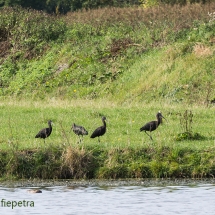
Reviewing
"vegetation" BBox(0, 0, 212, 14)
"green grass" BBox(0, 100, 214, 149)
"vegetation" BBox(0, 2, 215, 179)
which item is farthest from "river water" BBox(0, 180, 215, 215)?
"vegetation" BBox(0, 0, 212, 14)

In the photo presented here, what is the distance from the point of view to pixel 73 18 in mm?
46875

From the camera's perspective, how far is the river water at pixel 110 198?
48.9ft

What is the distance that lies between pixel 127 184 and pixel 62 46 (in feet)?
83.4

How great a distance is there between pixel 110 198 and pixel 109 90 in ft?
62.4

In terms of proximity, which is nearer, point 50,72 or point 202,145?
point 202,145

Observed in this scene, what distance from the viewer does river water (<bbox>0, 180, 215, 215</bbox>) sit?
48.9ft

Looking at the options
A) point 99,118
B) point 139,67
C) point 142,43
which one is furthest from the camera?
point 142,43

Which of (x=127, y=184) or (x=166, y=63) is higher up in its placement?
(x=166, y=63)

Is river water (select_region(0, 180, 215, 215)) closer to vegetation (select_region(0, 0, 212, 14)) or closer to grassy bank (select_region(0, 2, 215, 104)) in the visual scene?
grassy bank (select_region(0, 2, 215, 104))

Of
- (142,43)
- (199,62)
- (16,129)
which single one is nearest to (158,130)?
(16,129)

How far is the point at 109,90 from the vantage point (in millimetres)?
34812

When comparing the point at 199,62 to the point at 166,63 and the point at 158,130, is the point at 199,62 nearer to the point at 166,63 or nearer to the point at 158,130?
the point at 166,63

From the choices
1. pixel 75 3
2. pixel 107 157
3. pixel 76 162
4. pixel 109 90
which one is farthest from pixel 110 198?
pixel 75 3

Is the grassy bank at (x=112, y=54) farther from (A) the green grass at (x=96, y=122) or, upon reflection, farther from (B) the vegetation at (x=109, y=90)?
(A) the green grass at (x=96, y=122)
